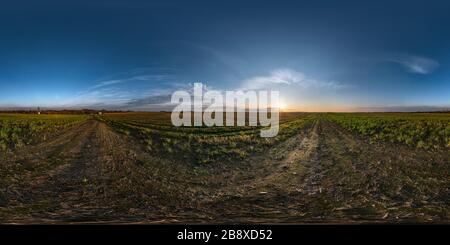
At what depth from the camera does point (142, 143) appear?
669 inches

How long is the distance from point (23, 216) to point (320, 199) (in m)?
5.19

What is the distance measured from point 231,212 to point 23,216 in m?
3.34

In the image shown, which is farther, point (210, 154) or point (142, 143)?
point (142, 143)

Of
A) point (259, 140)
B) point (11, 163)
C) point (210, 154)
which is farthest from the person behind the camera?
point (259, 140)

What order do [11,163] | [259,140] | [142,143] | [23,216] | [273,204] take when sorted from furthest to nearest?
[259,140] < [142,143] < [11,163] < [273,204] < [23,216]

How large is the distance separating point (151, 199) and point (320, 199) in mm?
3194

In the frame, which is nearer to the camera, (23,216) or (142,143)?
(23,216)

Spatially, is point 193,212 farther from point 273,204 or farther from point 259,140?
point 259,140

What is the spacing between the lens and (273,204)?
7.57 m

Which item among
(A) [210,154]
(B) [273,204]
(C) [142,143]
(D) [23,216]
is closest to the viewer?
(D) [23,216]
